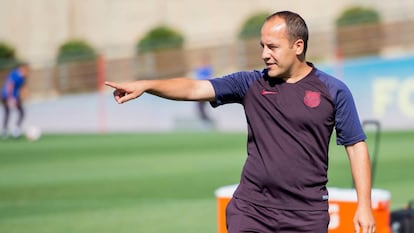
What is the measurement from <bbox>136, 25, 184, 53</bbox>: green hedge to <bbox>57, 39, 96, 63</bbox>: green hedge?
74.5 inches

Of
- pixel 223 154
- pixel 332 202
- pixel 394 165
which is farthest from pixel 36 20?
pixel 332 202

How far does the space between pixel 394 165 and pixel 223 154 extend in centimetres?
392

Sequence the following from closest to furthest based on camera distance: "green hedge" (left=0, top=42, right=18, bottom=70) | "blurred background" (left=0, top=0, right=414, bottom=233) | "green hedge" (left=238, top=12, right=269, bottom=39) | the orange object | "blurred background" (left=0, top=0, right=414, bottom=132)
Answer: the orange object < "blurred background" (left=0, top=0, right=414, bottom=233) < "blurred background" (left=0, top=0, right=414, bottom=132) < "green hedge" (left=238, top=12, right=269, bottom=39) < "green hedge" (left=0, top=42, right=18, bottom=70)

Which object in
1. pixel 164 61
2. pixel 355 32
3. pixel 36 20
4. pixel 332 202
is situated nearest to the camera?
pixel 332 202

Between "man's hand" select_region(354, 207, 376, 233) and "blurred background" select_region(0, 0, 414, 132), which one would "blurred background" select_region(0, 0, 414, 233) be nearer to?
"blurred background" select_region(0, 0, 414, 132)

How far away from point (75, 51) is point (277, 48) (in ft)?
113

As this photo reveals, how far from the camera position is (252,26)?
118ft

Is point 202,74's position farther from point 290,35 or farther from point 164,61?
point 290,35

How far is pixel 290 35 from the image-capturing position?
5.83 meters

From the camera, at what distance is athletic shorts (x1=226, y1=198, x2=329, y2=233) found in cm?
584

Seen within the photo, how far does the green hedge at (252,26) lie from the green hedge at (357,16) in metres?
2.80

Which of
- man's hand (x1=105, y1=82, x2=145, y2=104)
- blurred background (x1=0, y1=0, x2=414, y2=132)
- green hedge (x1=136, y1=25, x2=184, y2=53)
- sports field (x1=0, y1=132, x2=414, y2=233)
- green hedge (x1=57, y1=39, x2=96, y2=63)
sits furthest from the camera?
green hedge (x1=57, y1=39, x2=96, y2=63)

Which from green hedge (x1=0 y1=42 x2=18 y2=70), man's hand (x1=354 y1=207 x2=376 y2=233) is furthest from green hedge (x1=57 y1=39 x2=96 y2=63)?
man's hand (x1=354 y1=207 x2=376 y2=233)

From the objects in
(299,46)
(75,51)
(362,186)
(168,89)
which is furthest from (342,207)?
(75,51)
